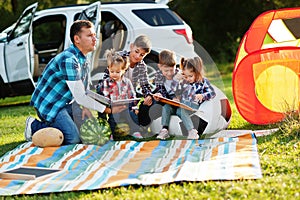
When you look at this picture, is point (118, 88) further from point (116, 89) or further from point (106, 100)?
point (106, 100)

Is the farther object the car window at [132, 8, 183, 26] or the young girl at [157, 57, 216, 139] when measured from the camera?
the car window at [132, 8, 183, 26]

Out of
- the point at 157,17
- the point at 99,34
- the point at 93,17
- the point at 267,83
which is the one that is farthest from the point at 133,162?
the point at 157,17

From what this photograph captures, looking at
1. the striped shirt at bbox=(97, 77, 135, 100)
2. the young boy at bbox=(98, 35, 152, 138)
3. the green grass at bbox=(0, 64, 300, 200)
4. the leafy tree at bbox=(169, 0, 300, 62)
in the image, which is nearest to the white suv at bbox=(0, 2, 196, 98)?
the young boy at bbox=(98, 35, 152, 138)

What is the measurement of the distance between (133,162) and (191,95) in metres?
1.19

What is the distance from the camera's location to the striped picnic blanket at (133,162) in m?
3.97

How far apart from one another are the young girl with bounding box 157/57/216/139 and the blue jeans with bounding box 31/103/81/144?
81 cm

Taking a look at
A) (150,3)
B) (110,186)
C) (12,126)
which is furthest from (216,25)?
(110,186)

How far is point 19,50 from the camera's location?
9102 millimetres

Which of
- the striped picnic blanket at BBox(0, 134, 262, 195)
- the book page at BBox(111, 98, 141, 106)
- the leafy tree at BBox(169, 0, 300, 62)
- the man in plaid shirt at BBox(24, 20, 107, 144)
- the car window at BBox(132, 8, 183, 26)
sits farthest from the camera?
the leafy tree at BBox(169, 0, 300, 62)

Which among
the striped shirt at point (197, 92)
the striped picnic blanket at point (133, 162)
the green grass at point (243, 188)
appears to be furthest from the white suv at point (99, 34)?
the green grass at point (243, 188)

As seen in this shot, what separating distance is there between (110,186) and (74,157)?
100 cm

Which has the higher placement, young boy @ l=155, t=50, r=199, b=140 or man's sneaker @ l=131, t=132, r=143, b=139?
young boy @ l=155, t=50, r=199, b=140

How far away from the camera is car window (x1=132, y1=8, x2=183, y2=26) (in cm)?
938

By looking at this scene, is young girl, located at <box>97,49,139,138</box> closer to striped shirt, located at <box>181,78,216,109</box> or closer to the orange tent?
striped shirt, located at <box>181,78,216,109</box>
